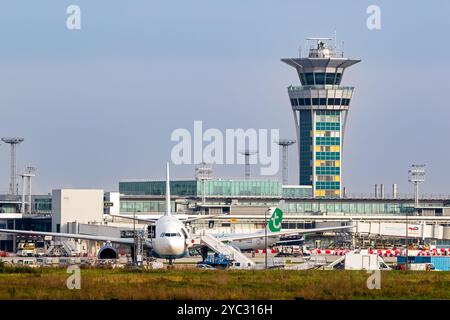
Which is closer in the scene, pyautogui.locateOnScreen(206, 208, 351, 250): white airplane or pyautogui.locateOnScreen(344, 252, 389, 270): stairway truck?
pyautogui.locateOnScreen(344, 252, 389, 270): stairway truck

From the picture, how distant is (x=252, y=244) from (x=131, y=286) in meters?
102

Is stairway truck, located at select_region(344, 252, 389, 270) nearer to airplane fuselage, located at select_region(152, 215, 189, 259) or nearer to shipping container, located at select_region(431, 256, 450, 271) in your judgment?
shipping container, located at select_region(431, 256, 450, 271)

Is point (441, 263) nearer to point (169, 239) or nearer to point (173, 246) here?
point (173, 246)

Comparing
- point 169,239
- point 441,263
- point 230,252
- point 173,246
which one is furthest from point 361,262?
point 230,252

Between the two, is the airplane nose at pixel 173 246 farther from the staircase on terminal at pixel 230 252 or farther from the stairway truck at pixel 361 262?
the stairway truck at pixel 361 262

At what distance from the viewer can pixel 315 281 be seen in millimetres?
94750

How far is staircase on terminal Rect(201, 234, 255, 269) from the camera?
13595 cm

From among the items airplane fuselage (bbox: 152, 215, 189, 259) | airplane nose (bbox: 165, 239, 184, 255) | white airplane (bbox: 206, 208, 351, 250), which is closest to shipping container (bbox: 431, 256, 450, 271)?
white airplane (bbox: 206, 208, 351, 250)

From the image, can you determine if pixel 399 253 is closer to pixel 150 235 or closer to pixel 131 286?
pixel 150 235

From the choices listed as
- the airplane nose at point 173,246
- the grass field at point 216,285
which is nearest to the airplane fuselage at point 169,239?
the airplane nose at point 173,246

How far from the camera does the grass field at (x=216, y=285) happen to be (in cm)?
7869

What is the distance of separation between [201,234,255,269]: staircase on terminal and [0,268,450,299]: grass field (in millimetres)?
24798
